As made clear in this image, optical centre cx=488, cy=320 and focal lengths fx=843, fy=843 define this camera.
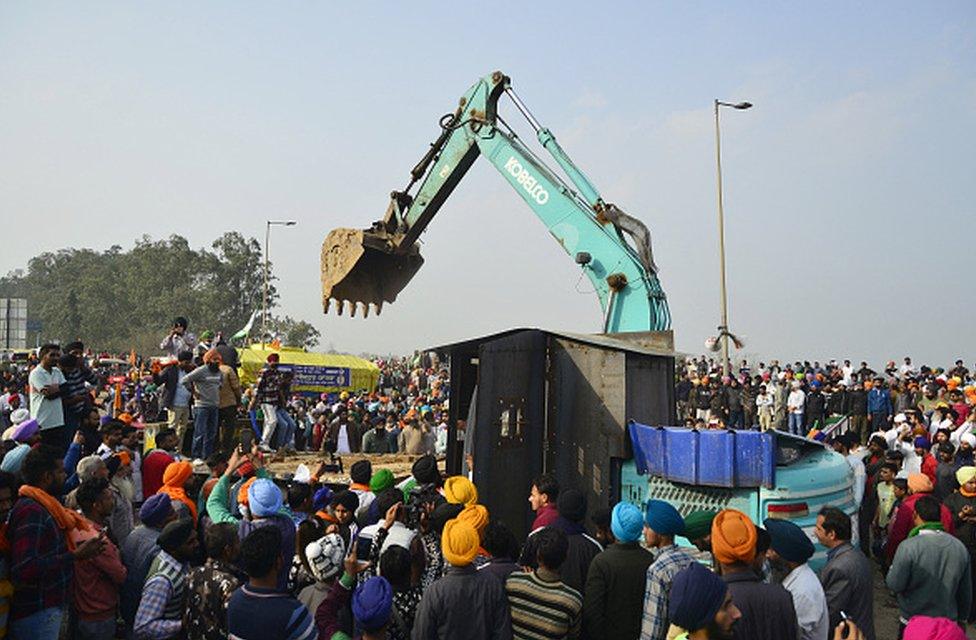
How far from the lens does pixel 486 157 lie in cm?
1291

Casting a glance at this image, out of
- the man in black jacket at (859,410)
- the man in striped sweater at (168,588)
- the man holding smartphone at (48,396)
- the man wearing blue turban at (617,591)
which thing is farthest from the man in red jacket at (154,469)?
the man in black jacket at (859,410)

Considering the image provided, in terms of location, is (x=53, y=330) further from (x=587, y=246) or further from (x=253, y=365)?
(x=587, y=246)

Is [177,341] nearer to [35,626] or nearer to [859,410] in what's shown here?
[35,626]

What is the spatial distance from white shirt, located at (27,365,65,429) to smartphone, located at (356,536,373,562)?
4.88 metres

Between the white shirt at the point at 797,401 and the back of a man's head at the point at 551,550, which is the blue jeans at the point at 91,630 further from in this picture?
the white shirt at the point at 797,401

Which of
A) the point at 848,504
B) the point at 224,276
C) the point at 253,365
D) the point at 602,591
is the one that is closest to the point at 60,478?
the point at 602,591

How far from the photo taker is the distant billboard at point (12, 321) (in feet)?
189

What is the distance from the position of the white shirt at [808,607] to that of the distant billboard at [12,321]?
204ft

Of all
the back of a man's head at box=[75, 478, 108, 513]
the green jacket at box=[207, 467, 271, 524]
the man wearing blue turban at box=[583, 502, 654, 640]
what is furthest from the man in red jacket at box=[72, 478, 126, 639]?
the man wearing blue turban at box=[583, 502, 654, 640]

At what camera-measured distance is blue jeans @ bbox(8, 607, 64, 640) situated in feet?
15.0

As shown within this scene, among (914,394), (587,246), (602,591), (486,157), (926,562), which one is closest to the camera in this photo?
(602,591)

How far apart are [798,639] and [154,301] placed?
6828 centimetres

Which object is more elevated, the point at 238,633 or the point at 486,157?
the point at 486,157

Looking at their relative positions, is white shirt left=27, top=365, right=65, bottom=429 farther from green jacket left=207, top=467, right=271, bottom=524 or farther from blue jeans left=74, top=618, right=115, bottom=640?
blue jeans left=74, top=618, right=115, bottom=640
